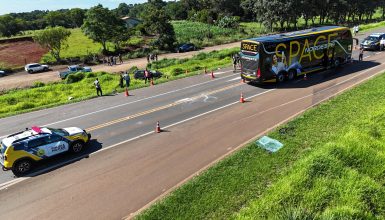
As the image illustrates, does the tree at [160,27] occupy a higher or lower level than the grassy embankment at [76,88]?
higher

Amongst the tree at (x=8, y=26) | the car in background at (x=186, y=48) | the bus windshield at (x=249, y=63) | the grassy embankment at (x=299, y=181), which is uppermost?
the tree at (x=8, y=26)

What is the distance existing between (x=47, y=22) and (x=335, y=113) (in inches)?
4649

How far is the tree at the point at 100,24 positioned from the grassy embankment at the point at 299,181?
4858cm

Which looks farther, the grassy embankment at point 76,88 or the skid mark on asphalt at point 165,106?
the grassy embankment at point 76,88

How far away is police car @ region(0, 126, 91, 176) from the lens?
13.7 meters

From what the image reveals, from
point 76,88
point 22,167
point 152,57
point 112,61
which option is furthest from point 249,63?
point 112,61

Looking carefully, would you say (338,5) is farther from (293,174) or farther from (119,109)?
(293,174)

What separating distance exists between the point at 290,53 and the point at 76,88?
22.6 metres

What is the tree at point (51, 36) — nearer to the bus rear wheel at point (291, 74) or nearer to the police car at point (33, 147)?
the bus rear wheel at point (291, 74)

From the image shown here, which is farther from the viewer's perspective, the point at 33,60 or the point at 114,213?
the point at 33,60

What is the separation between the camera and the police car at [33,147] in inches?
538

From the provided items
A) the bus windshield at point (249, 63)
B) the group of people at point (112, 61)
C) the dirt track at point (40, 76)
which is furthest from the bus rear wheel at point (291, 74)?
the group of people at point (112, 61)

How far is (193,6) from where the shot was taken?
122m

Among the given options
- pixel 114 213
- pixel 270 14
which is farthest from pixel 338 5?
pixel 114 213
